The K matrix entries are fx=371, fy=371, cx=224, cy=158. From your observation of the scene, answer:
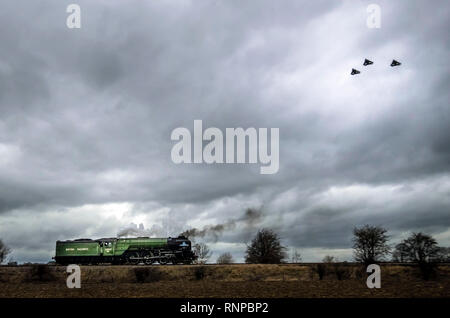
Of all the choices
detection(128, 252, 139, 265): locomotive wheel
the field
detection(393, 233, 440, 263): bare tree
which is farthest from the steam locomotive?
detection(393, 233, 440, 263): bare tree

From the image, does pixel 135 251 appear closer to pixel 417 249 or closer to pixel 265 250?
pixel 265 250

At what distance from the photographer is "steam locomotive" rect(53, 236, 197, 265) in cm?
5191

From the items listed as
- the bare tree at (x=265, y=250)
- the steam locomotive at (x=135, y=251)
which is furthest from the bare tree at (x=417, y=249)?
the steam locomotive at (x=135, y=251)

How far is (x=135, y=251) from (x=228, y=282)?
2693 cm

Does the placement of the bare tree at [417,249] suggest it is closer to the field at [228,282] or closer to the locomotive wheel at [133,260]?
the field at [228,282]

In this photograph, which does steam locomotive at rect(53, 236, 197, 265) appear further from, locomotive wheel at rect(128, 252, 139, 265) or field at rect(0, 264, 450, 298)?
field at rect(0, 264, 450, 298)

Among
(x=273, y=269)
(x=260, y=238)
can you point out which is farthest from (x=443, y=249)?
(x=273, y=269)

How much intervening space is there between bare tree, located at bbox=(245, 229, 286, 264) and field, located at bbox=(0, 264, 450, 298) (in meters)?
13.9
